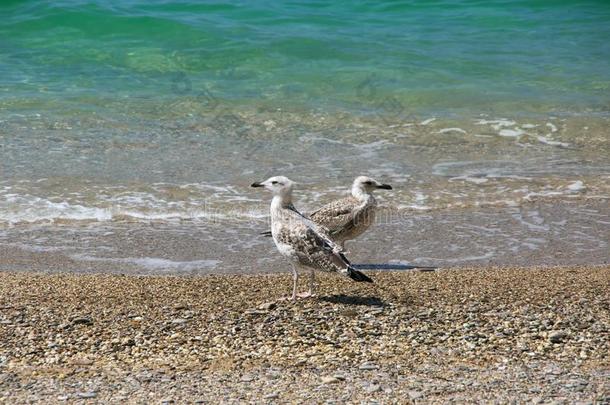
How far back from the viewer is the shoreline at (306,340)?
5430 mm

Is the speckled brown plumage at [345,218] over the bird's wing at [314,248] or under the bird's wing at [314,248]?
under

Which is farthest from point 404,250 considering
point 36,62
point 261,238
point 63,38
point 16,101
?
point 63,38

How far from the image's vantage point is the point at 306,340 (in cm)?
625

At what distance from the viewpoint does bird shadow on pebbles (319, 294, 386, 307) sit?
23.1ft

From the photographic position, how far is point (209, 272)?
28.5 feet

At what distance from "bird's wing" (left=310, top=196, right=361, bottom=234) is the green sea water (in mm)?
6996

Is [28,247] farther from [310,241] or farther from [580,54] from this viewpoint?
[580,54]

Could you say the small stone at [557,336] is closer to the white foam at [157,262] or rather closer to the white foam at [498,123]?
the white foam at [157,262]

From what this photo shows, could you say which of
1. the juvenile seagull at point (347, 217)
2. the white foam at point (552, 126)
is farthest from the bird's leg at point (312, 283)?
the white foam at point (552, 126)

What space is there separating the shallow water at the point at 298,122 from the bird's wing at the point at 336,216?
694mm

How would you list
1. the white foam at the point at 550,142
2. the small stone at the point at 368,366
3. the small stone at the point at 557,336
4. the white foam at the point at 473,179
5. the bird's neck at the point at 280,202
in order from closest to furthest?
the small stone at the point at 368,366 < the small stone at the point at 557,336 < the bird's neck at the point at 280,202 < the white foam at the point at 473,179 < the white foam at the point at 550,142

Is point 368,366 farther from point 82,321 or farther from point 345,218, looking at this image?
point 345,218

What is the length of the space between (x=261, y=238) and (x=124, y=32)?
500 inches

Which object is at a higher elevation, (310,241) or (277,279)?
(310,241)
